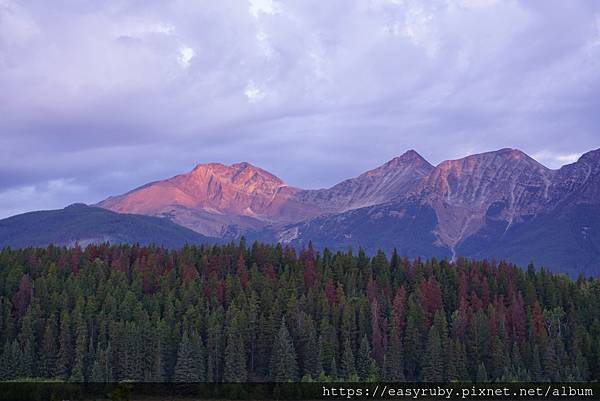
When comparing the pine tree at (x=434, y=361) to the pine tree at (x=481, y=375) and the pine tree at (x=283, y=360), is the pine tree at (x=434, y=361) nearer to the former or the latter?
the pine tree at (x=481, y=375)

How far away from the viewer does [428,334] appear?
18375 centimetres

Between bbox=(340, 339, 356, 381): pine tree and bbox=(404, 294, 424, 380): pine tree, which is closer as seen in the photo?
bbox=(340, 339, 356, 381): pine tree

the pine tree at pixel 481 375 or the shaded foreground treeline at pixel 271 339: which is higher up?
the shaded foreground treeline at pixel 271 339

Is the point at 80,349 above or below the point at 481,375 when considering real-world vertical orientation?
above

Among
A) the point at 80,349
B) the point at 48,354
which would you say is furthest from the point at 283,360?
the point at 48,354

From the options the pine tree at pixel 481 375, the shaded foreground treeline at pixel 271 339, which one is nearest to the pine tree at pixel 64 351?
the shaded foreground treeline at pixel 271 339

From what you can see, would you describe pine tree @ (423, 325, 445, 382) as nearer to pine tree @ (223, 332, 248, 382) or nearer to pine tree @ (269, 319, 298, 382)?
pine tree @ (269, 319, 298, 382)

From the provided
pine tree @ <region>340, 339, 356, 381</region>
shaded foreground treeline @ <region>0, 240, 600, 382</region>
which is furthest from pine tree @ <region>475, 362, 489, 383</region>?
pine tree @ <region>340, 339, 356, 381</region>

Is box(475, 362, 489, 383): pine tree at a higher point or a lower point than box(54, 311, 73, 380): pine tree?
lower

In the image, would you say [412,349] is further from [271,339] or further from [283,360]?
[271,339]

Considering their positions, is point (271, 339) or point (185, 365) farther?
point (271, 339)

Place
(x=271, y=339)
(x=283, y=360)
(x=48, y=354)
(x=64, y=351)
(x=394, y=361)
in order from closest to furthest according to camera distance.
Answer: (x=283, y=360)
(x=64, y=351)
(x=48, y=354)
(x=394, y=361)
(x=271, y=339)

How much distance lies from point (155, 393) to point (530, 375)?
86022 millimetres

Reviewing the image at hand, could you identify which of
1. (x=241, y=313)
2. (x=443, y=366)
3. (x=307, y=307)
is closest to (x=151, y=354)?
(x=241, y=313)
